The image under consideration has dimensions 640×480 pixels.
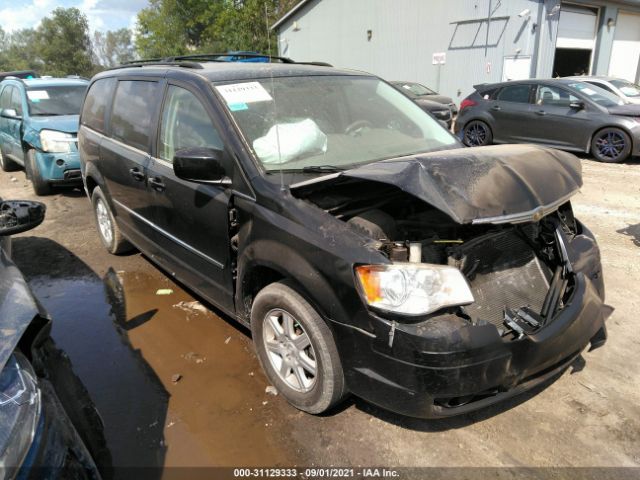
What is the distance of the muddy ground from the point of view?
2.51 metres

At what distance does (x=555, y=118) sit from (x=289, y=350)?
9.40 meters

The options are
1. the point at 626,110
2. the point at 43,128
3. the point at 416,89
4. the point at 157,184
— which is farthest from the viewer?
the point at 416,89

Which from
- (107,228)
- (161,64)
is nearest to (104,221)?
(107,228)

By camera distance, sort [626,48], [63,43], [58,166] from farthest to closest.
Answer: [63,43], [626,48], [58,166]

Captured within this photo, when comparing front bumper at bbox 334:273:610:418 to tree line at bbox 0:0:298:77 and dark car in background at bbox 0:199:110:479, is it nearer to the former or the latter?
dark car in background at bbox 0:199:110:479

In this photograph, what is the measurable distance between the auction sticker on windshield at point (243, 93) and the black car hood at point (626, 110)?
8.68 metres

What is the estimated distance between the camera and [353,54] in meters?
23.1

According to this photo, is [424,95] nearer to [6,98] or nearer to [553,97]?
[553,97]

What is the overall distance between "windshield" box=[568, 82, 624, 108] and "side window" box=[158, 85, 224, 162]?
29.8 feet

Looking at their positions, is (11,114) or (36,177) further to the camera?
(11,114)

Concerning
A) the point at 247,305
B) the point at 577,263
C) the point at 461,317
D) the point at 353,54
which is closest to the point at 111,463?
the point at 247,305

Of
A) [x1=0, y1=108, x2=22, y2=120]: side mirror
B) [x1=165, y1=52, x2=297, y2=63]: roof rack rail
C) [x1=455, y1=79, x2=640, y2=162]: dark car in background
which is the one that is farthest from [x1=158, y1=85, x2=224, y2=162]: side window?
[x1=455, y1=79, x2=640, y2=162]: dark car in background

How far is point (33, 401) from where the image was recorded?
1.68 metres

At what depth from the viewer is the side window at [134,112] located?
3.80m
